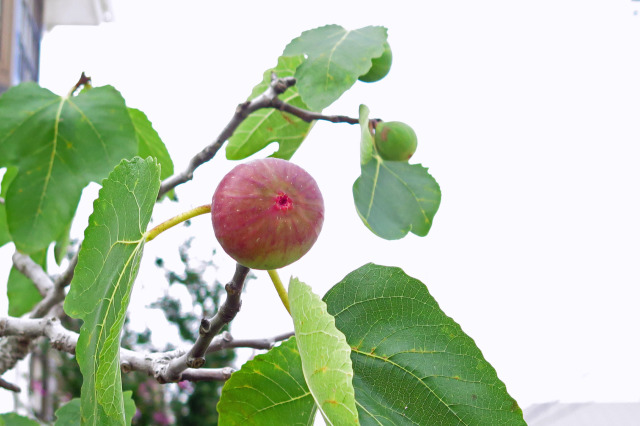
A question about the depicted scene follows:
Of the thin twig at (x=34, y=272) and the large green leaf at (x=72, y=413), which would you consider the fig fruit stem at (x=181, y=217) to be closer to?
the large green leaf at (x=72, y=413)

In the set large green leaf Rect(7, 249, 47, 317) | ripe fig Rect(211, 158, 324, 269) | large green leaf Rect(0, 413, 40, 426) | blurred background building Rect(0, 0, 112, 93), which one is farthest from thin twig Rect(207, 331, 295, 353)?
blurred background building Rect(0, 0, 112, 93)

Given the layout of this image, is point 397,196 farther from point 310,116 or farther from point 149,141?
point 149,141

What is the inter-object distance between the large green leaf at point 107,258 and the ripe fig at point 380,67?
1.54ft

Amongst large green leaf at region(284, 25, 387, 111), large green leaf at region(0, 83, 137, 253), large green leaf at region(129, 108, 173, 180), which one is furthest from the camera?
large green leaf at region(129, 108, 173, 180)

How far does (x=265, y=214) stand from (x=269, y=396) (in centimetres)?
15

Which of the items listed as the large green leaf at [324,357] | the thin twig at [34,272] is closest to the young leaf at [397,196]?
the large green leaf at [324,357]

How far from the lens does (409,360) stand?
1.63ft

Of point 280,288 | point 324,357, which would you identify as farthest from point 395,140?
point 324,357

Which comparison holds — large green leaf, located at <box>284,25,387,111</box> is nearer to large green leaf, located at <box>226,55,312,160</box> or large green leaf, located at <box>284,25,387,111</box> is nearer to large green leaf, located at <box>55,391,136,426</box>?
large green leaf, located at <box>226,55,312,160</box>

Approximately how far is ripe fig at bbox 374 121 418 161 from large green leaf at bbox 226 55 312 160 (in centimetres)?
19

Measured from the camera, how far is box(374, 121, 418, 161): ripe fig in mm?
821

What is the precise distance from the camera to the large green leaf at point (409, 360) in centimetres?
48

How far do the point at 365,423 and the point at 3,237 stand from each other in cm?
88

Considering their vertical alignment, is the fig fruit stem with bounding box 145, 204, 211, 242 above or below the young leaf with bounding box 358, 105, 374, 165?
below
